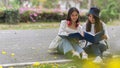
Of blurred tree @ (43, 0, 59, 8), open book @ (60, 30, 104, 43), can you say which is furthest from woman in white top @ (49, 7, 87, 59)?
blurred tree @ (43, 0, 59, 8)

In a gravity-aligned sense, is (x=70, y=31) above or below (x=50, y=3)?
above

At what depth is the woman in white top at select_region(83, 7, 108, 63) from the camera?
514 cm

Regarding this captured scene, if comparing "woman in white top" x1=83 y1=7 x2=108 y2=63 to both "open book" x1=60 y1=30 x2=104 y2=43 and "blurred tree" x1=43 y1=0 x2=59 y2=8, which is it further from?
"blurred tree" x1=43 y1=0 x2=59 y2=8

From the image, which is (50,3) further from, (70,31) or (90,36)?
(90,36)

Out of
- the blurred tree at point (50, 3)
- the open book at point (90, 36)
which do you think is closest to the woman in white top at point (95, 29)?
the open book at point (90, 36)

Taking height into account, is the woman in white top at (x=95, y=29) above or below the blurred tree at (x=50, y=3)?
above

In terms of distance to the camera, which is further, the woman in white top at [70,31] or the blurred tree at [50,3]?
the blurred tree at [50,3]

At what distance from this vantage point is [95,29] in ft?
17.4

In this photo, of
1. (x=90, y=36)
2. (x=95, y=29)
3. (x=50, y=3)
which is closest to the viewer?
(x=90, y=36)

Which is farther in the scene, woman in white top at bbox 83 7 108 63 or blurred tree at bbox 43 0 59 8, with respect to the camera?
blurred tree at bbox 43 0 59 8

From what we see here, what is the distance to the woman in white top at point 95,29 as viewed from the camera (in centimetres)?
514

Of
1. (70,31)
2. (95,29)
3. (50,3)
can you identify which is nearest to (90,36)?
(95,29)

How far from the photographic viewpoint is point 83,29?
5.36 meters

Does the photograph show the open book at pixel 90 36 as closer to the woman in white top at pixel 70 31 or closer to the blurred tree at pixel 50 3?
the woman in white top at pixel 70 31
